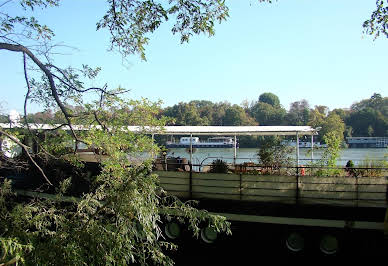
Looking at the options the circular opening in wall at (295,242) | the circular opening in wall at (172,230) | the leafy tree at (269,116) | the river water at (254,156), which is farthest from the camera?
the leafy tree at (269,116)

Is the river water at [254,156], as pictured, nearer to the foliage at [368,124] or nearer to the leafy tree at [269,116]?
the leafy tree at [269,116]

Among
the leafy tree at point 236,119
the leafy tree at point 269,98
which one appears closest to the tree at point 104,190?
the leafy tree at point 236,119

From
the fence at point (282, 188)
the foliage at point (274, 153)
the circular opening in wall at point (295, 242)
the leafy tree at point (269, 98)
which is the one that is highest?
the leafy tree at point (269, 98)

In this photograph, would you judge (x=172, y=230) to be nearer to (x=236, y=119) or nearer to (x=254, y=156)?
(x=254, y=156)

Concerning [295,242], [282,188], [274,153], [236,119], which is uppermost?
[236,119]

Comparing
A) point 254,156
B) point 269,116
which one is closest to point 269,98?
point 269,116

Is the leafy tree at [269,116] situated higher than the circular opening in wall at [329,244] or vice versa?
the leafy tree at [269,116]

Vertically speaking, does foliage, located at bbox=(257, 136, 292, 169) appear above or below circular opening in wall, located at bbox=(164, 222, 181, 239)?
above

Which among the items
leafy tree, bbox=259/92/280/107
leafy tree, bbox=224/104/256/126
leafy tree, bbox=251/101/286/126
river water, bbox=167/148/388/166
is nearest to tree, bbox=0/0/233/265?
river water, bbox=167/148/388/166

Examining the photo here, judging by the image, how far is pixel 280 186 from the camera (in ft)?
24.1

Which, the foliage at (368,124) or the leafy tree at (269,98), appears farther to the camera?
the leafy tree at (269,98)

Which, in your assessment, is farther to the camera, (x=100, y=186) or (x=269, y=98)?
(x=269, y=98)

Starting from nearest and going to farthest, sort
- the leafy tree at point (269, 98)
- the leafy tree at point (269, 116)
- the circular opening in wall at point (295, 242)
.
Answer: the circular opening in wall at point (295, 242) → the leafy tree at point (269, 116) → the leafy tree at point (269, 98)

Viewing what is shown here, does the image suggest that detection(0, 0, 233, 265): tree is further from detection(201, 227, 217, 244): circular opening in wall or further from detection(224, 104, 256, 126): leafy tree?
detection(224, 104, 256, 126): leafy tree
